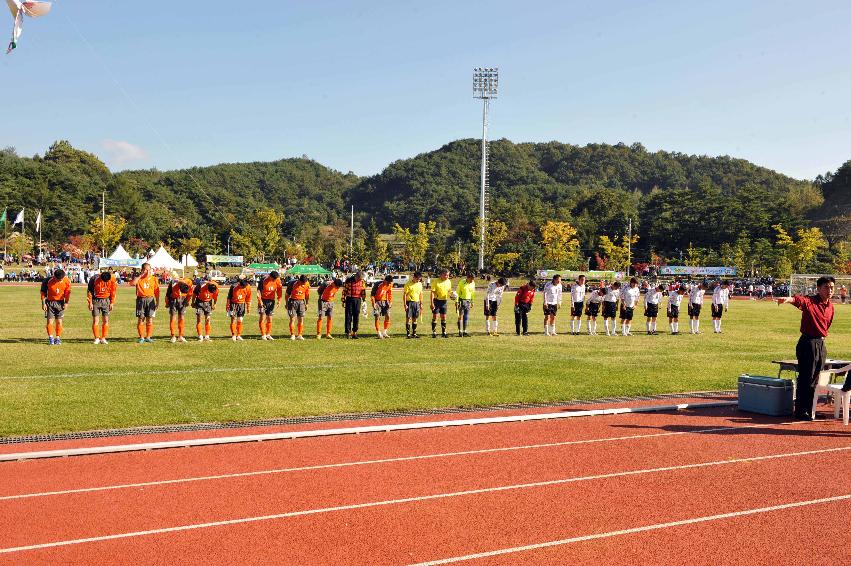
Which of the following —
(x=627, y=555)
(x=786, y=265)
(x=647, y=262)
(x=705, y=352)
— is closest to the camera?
(x=627, y=555)

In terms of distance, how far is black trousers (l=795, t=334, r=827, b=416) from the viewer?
11.0 m

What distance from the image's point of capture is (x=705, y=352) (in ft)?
62.5

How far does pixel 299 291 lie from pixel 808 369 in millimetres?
12672

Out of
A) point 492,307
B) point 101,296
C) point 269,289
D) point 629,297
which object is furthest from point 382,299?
point 629,297

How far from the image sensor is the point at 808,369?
11.0 metres

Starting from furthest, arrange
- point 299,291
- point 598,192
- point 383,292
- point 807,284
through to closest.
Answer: point 598,192 → point 807,284 → point 383,292 → point 299,291

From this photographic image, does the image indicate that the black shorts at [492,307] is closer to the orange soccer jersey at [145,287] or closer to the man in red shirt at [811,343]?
the orange soccer jersey at [145,287]

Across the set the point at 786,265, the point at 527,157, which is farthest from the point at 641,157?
the point at 786,265

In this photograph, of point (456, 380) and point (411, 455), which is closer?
point (411, 455)

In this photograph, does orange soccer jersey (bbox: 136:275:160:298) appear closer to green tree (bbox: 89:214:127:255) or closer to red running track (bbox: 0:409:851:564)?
red running track (bbox: 0:409:851:564)

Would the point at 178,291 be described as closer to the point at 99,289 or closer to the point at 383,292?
the point at 99,289

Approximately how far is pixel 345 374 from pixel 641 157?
190 m

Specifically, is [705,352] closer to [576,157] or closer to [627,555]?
[627,555]

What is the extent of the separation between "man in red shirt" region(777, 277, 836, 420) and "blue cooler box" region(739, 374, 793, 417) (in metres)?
0.20
